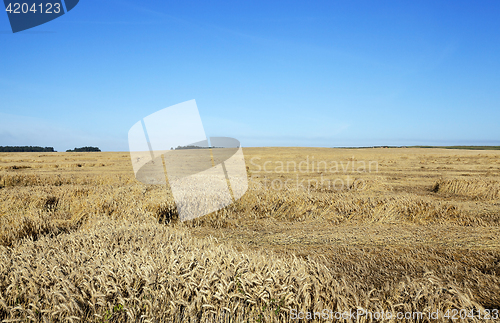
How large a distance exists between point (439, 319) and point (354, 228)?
3.90m

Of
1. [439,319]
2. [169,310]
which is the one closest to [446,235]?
[439,319]

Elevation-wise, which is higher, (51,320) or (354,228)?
(51,320)

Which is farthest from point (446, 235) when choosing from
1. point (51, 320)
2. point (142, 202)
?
point (142, 202)

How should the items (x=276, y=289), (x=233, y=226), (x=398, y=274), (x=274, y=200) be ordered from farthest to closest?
(x=274, y=200) → (x=233, y=226) → (x=398, y=274) → (x=276, y=289)

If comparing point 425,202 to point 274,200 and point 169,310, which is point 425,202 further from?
point 169,310

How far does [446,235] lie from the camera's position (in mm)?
5348

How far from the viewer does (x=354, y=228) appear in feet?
19.9

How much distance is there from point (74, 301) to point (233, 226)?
4.31 meters

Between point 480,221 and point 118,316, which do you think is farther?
point 480,221

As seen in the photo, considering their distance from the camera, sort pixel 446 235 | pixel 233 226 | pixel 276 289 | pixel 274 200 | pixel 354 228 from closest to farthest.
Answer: pixel 276 289, pixel 446 235, pixel 354 228, pixel 233 226, pixel 274 200

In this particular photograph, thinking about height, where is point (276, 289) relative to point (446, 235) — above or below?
above

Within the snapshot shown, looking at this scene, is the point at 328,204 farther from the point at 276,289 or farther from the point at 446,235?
the point at 276,289

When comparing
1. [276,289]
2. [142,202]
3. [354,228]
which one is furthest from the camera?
[142,202]

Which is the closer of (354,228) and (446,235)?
(446,235)
